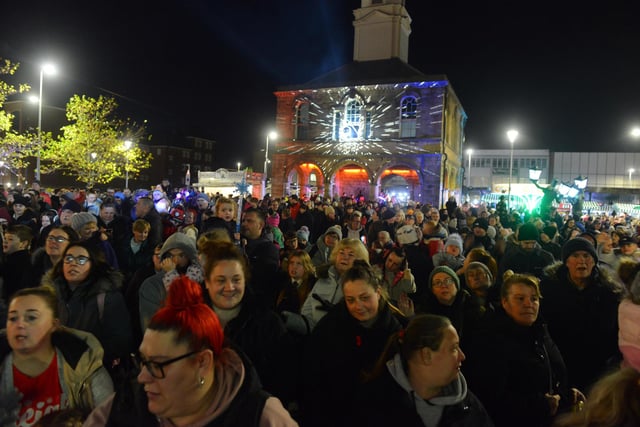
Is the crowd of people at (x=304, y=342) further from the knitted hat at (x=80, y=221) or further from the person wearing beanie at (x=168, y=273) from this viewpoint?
the knitted hat at (x=80, y=221)

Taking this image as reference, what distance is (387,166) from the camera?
3080 cm

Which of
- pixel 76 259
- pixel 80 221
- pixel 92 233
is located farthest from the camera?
pixel 80 221

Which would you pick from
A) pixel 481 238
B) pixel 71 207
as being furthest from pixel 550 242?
pixel 71 207

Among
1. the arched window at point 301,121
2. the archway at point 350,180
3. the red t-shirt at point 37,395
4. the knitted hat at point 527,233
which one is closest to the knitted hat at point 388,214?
the knitted hat at point 527,233

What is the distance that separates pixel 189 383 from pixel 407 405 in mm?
1243

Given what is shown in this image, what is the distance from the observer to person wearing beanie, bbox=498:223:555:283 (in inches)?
246

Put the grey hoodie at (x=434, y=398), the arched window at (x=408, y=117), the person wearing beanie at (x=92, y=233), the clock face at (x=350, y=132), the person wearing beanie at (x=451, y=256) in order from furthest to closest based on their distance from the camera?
the clock face at (x=350, y=132) < the arched window at (x=408, y=117) < the person wearing beanie at (x=451, y=256) < the person wearing beanie at (x=92, y=233) < the grey hoodie at (x=434, y=398)

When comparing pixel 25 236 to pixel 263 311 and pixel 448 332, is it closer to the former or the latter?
pixel 263 311

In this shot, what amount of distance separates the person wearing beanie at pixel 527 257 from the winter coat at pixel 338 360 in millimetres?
3921

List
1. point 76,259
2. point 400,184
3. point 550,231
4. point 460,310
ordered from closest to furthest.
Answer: point 76,259 → point 460,310 → point 550,231 → point 400,184

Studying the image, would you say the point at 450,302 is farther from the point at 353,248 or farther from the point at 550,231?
the point at 550,231

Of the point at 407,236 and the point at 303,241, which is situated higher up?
the point at 407,236

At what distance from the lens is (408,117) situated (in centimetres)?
3073

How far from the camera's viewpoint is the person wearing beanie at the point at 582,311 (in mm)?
4047
